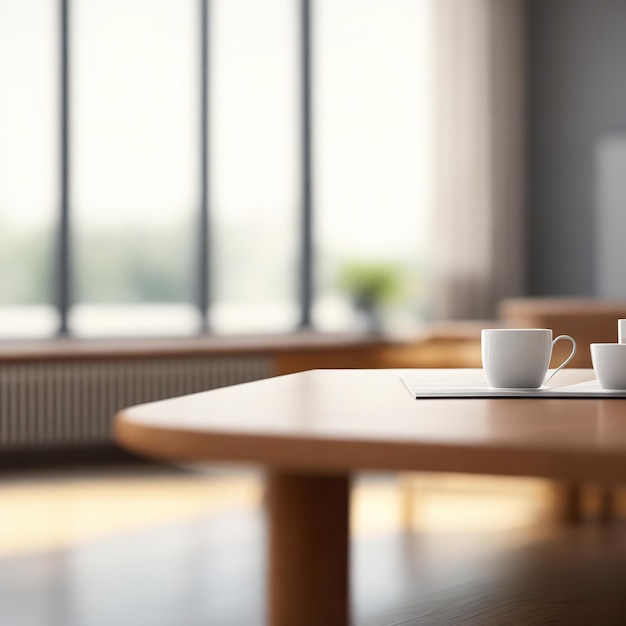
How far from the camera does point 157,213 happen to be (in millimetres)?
4789

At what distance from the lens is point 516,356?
120 cm

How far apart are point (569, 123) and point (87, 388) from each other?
9.30ft

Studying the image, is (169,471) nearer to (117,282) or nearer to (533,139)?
(117,282)

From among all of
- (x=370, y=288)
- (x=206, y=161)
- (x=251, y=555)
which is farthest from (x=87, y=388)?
(x=251, y=555)

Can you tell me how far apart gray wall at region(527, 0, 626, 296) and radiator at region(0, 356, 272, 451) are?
1815mm

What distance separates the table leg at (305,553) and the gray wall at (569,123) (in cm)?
430

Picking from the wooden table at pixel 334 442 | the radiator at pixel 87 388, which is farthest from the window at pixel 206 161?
the wooden table at pixel 334 442

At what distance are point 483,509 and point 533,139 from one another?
260 cm

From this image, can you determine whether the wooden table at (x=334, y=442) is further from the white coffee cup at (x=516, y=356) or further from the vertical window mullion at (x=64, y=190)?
the vertical window mullion at (x=64, y=190)

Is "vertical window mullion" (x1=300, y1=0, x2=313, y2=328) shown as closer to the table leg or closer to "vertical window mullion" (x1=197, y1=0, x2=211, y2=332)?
"vertical window mullion" (x1=197, y1=0, x2=211, y2=332)

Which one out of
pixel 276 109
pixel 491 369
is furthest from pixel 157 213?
pixel 491 369

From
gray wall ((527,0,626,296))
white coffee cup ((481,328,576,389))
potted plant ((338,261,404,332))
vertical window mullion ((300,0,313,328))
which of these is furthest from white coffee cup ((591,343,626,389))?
gray wall ((527,0,626,296))

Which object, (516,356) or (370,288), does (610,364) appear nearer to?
(516,356)

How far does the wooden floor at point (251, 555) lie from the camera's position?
2.21 metres
